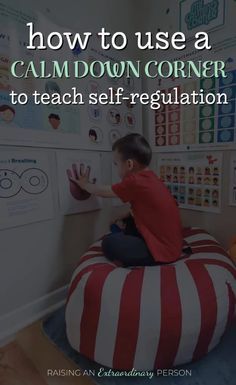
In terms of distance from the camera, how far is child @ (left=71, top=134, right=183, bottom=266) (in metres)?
0.88

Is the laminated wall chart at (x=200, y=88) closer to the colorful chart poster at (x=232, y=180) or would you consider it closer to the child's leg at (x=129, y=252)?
the colorful chart poster at (x=232, y=180)

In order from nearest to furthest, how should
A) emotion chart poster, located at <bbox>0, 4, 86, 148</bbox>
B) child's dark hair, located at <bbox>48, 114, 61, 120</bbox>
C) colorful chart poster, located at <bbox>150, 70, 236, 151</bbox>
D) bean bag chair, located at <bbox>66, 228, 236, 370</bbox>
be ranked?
1. bean bag chair, located at <bbox>66, 228, 236, 370</bbox>
2. emotion chart poster, located at <bbox>0, 4, 86, 148</bbox>
3. child's dark hair, located at <bbox>48, 114, 61, 120</bbox>
4. colorful chart poster, located at <bbox>150, 70, 236, 151</bbox>

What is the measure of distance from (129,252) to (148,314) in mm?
268

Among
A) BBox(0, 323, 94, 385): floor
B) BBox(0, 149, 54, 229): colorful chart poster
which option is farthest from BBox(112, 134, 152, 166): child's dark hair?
BBox(0, 323, 94, 385): floor

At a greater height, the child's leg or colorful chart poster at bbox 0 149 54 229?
colorful chart poster at bbox 0 149 54 229

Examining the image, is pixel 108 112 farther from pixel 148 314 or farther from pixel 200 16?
pixel 148 314

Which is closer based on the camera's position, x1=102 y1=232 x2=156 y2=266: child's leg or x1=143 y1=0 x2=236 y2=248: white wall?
x1=102 y1=232 x2=156 y2=266: child's leg

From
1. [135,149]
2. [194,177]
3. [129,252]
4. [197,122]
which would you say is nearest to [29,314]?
[129,252]

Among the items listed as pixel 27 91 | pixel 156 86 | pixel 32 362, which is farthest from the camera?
pixel 156 86

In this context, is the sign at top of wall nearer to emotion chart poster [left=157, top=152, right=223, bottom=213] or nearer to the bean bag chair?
emotion chart poster [left=157, top=152, right=223, bottom=213]

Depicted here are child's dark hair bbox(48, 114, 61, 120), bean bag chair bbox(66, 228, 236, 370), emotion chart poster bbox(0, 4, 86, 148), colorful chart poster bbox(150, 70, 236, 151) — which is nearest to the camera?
bean bag chair bbox(66, 228, 236, 370)

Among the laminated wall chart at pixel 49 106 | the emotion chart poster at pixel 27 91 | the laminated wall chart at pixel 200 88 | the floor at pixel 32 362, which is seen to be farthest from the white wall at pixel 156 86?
the floor at pixel 32 362

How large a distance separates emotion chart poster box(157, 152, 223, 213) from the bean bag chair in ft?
1.68

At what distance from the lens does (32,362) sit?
78cm
